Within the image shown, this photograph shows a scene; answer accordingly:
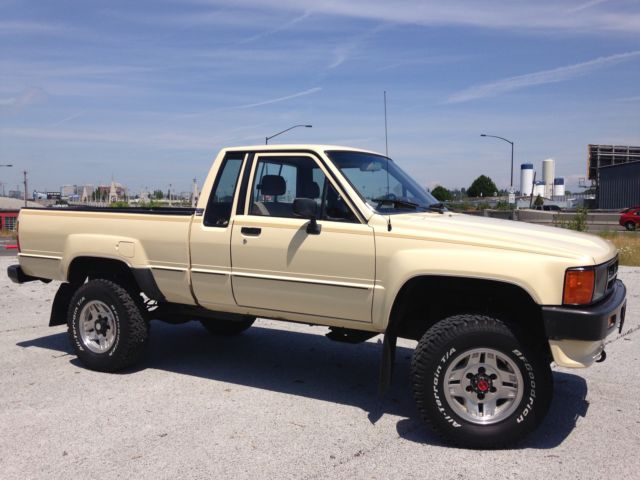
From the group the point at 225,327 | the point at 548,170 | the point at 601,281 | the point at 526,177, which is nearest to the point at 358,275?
the point at 601,281

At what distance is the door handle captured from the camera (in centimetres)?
497

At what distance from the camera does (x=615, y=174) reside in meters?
63.7

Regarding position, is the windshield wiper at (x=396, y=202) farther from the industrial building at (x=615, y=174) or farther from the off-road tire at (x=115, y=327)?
the industrial building at (x=615, y=174)

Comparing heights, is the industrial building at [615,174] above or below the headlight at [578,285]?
above

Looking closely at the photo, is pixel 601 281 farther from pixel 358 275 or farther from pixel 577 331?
pixel 358 275

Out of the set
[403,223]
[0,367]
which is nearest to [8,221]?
[0,367]

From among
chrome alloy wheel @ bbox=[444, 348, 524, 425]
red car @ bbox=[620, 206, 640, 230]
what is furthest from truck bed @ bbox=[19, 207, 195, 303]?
red car @ bbox=[620, 206, 640, 230]

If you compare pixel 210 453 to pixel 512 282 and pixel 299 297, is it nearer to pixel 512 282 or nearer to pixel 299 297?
pixel 299 297

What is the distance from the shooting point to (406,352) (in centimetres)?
661

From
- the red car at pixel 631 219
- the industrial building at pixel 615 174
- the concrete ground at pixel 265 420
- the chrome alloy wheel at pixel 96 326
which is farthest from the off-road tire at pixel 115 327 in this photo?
the industrial building at pixel 615 174

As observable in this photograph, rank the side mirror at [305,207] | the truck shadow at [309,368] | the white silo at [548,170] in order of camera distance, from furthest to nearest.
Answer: the white silo at [548,170]
the truck shadow at [309,368]
the side mirror at [305,207]

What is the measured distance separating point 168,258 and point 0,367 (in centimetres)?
206

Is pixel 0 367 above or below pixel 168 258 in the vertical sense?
below

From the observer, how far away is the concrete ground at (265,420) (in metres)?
3.76
